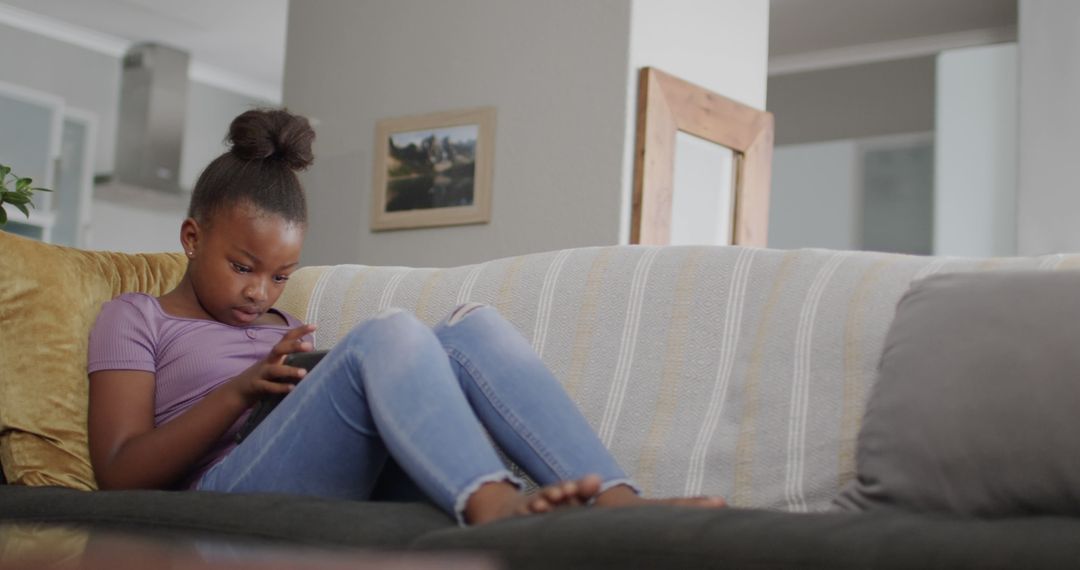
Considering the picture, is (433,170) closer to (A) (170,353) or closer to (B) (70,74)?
(A) (170,353)

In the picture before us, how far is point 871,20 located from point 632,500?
551 cm

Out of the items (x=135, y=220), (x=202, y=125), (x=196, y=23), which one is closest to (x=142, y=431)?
(x=196, y=23)

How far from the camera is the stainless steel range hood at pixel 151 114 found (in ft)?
23.7

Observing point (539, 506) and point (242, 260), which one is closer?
point (539, 506)

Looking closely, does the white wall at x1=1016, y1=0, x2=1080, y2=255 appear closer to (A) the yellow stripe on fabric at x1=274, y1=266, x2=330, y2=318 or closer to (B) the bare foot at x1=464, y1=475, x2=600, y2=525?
(A) the yellow stripe on fabric at x1=274, y1=266, x2=330, y2=318

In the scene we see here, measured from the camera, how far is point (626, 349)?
6.28ft

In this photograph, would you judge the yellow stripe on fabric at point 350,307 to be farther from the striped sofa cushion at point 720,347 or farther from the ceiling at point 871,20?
the ceiling at point 871,20

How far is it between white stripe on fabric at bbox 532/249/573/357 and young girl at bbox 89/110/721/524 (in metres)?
0.31

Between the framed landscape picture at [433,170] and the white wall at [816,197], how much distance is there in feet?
8.66

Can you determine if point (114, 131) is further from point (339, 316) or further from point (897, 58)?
point (339, 316)

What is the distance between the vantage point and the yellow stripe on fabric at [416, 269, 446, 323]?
2141mm

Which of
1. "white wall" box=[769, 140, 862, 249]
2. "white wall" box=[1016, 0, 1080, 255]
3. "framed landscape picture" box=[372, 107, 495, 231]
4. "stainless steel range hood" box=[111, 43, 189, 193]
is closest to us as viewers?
"framed landscape picture" box=[372, 107, 495, 231]

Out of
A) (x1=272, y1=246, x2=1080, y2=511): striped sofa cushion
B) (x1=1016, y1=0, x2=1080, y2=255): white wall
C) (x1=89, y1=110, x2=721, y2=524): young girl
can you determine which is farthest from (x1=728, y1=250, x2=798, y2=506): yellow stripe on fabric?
(x1=1016, y1=0, x2=1080, y2=255): white wall

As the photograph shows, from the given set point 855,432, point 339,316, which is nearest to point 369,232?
point 339,316
